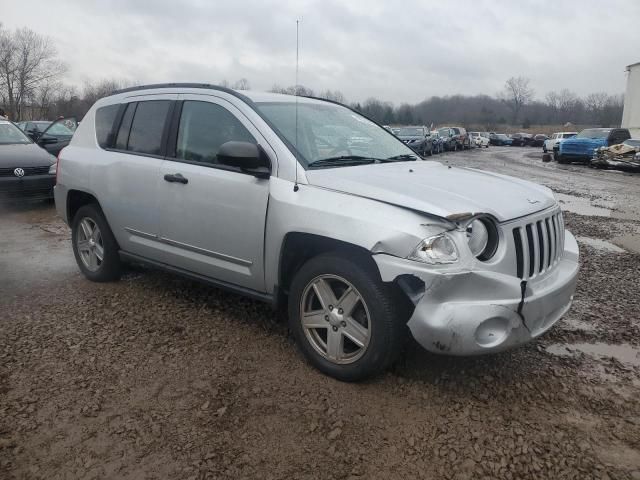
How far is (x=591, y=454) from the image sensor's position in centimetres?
251

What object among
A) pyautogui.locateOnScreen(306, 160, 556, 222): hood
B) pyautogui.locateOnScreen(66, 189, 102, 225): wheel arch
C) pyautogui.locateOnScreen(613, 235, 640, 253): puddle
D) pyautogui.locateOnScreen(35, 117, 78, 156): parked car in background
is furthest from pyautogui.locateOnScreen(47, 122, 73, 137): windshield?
pyautogui.locateOnScreen(613, 235, 640, 253): puddle

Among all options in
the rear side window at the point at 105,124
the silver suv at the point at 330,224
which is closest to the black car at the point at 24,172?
the rear side window at the point at 105,124

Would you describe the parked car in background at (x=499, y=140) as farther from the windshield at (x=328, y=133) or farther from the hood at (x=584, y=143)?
the windshield at (x=328, y=133)

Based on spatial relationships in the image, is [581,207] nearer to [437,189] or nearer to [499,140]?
[437,189]

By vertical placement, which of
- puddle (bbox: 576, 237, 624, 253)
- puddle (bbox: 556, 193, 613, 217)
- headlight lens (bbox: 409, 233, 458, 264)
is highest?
headlight lens (bbox: 409, 233, 458, 264)

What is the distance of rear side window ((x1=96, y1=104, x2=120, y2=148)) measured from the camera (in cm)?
479

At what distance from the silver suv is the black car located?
500 cm

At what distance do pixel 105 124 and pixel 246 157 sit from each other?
2265 millimetres

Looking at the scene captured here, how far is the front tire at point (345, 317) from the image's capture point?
2904 mm

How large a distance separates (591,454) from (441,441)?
70 centimetres

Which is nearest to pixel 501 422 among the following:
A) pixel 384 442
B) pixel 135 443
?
pixel 384 442

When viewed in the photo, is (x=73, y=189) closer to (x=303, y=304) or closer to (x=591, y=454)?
(x=303, y=304)

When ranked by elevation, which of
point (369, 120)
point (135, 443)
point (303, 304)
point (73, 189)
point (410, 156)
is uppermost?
point (369, 120)

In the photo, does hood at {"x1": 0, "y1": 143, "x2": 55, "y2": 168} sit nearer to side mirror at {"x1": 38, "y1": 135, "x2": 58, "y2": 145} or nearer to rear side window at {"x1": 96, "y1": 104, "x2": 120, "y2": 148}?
side mirror at {"x1": 38, "y1": 135, "x2": 58, "y2": 145}
